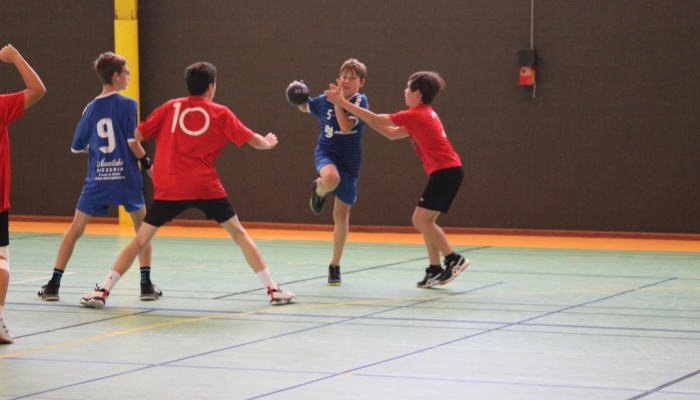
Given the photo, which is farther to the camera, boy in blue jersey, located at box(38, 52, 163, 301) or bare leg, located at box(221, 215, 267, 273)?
boy in blue jersey, located at box(38, 52, 163, 301)

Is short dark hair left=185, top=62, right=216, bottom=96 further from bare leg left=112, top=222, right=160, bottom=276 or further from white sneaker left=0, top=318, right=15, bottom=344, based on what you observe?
white sneaker left=0, top=318, right=15, bottom=344

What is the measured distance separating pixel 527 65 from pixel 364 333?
284 inches

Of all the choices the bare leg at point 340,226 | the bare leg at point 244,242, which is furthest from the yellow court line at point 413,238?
the bare leg at point 244,242

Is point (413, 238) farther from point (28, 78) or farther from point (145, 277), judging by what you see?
point (28, 78)

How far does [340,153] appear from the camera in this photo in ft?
28.7

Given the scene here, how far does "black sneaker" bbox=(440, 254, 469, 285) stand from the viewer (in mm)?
8312

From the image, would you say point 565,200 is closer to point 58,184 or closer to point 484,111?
point 484,111

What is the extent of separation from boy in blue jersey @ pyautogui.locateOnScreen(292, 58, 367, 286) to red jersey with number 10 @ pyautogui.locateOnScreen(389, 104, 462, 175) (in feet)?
1.64

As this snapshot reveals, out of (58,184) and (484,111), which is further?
(58,184)

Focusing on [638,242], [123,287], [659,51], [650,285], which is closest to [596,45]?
[659,51]

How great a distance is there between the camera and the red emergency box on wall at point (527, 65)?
12.8 meters

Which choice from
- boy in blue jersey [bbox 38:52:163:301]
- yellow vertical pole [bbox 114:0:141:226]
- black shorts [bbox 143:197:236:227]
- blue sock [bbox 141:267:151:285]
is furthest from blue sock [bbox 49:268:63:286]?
yellow vertical pole [bbox 114:0:141:226]

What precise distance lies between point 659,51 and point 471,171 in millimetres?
2595

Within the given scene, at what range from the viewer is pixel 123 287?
27.5 feet
